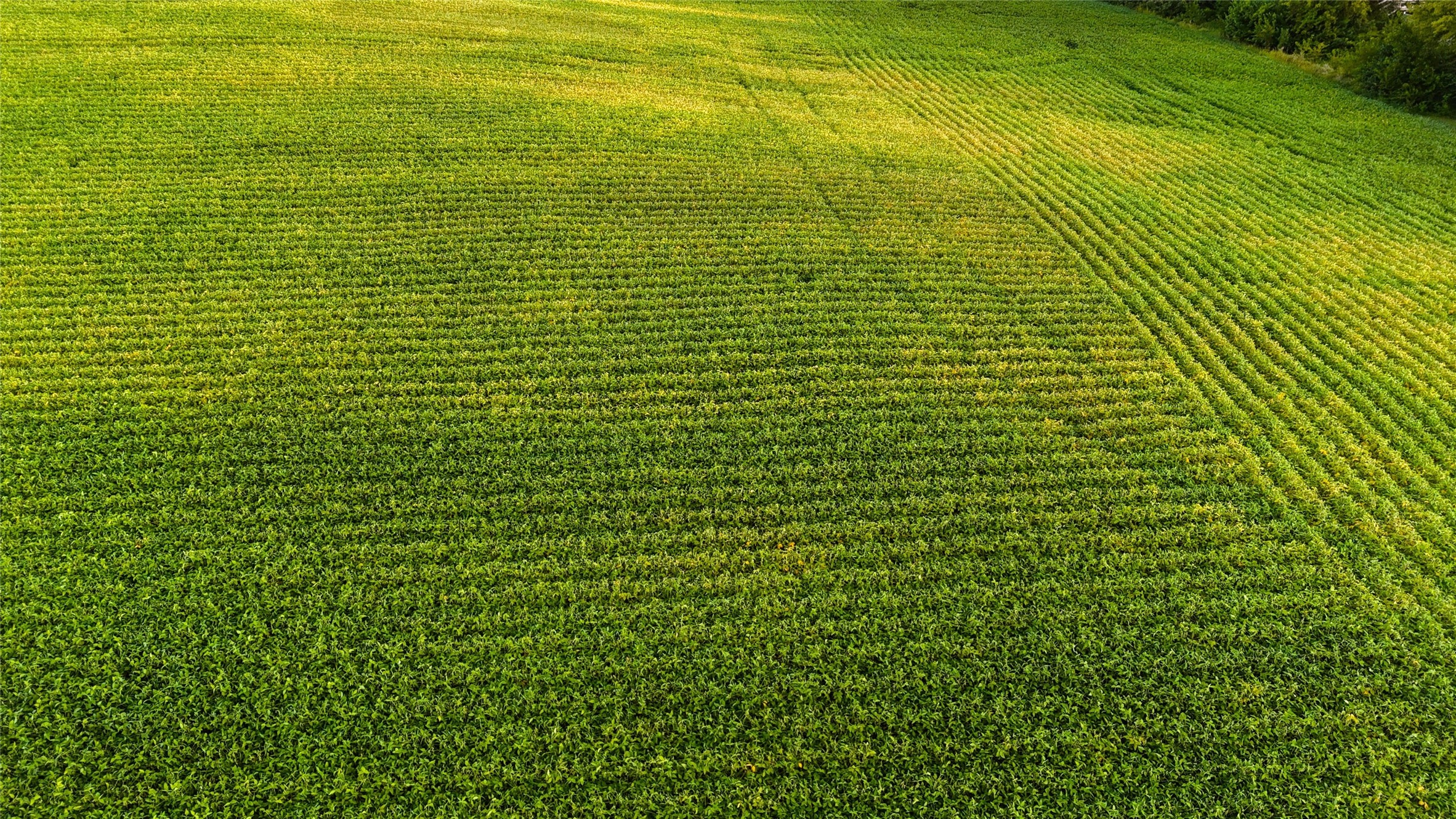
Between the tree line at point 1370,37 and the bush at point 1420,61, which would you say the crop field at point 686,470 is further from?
the tree line at point 1370,37

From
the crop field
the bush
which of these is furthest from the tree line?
the crop field

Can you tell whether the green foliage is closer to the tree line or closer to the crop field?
the tree line

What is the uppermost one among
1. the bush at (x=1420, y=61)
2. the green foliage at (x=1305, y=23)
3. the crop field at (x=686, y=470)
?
the green foliage at (x=1305, y=23)

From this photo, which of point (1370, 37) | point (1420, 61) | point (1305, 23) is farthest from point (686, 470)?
point (1305, 23)

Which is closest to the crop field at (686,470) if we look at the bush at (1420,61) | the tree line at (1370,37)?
the bush at (1420,61)

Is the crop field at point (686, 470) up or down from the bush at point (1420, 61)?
down

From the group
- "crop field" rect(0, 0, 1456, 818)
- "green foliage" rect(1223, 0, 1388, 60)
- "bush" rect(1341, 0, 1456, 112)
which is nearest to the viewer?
"crop field" rect(0, 0, 1456, 818)
